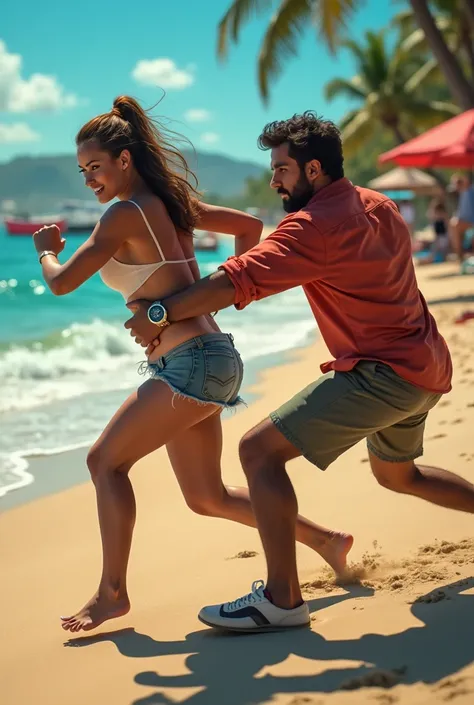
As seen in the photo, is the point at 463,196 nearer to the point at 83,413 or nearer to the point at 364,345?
the point at 83,413

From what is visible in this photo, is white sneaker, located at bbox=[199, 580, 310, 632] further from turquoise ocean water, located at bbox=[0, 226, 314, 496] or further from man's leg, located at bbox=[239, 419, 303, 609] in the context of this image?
turquoise ocean water, located at bbox=[0, 226, 314, 496]

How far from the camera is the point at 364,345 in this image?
308cm

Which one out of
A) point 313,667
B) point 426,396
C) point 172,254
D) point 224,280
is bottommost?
point 313,667

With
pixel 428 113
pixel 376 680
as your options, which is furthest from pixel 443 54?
pixel 376 680

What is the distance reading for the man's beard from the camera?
10.3 ft

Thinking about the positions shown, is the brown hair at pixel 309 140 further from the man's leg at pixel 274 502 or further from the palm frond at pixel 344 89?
the palm frond at pixel 344 89

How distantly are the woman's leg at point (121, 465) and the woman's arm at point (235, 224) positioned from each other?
2.40 ft

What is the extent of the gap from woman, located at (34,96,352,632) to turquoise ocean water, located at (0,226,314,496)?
2609mm

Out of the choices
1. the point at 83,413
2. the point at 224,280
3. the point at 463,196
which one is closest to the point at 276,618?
the point at 224,280

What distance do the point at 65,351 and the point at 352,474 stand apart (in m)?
8.08

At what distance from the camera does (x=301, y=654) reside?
2906 mm

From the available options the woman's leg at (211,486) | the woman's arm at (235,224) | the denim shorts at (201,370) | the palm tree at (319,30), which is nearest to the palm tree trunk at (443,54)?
the palm tree at (319,30)

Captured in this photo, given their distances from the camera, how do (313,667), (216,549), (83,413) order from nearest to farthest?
(313,667), (216,549), (83,413)

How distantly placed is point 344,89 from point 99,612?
106 feet
